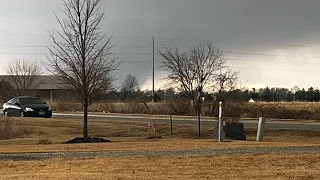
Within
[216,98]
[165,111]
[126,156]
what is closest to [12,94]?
[165,111]

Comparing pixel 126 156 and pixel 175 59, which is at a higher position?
pixel 175 59

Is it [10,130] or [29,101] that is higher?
[29,101]

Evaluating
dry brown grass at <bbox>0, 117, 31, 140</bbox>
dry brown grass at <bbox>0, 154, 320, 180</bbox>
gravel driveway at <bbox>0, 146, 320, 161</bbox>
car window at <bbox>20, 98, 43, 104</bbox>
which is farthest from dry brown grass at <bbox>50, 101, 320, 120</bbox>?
dry brown grass at <bbox>0, 154, 320, 180</bbox>

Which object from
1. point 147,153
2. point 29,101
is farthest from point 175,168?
point 29,101

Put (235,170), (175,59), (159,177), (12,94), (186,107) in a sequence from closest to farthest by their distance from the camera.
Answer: (159,177) → (235,170) → (175,59) → (186,107) → (12,94)

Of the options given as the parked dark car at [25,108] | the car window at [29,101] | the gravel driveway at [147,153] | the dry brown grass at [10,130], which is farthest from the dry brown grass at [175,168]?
the car window at [29,101]

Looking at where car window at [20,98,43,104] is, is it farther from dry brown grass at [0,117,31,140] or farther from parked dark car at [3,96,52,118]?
dry brown grass at [0,117,31,140]

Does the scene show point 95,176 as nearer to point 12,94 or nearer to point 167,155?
point 167,155

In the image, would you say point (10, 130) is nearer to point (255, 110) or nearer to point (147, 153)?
point (147, 153)

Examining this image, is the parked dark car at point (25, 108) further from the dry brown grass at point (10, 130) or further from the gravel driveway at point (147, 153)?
the gravel driveway at point (147, 153)

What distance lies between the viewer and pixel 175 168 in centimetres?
1205

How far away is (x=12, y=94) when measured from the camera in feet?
212

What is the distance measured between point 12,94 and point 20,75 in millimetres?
5249

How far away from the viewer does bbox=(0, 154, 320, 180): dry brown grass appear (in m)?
11.0
